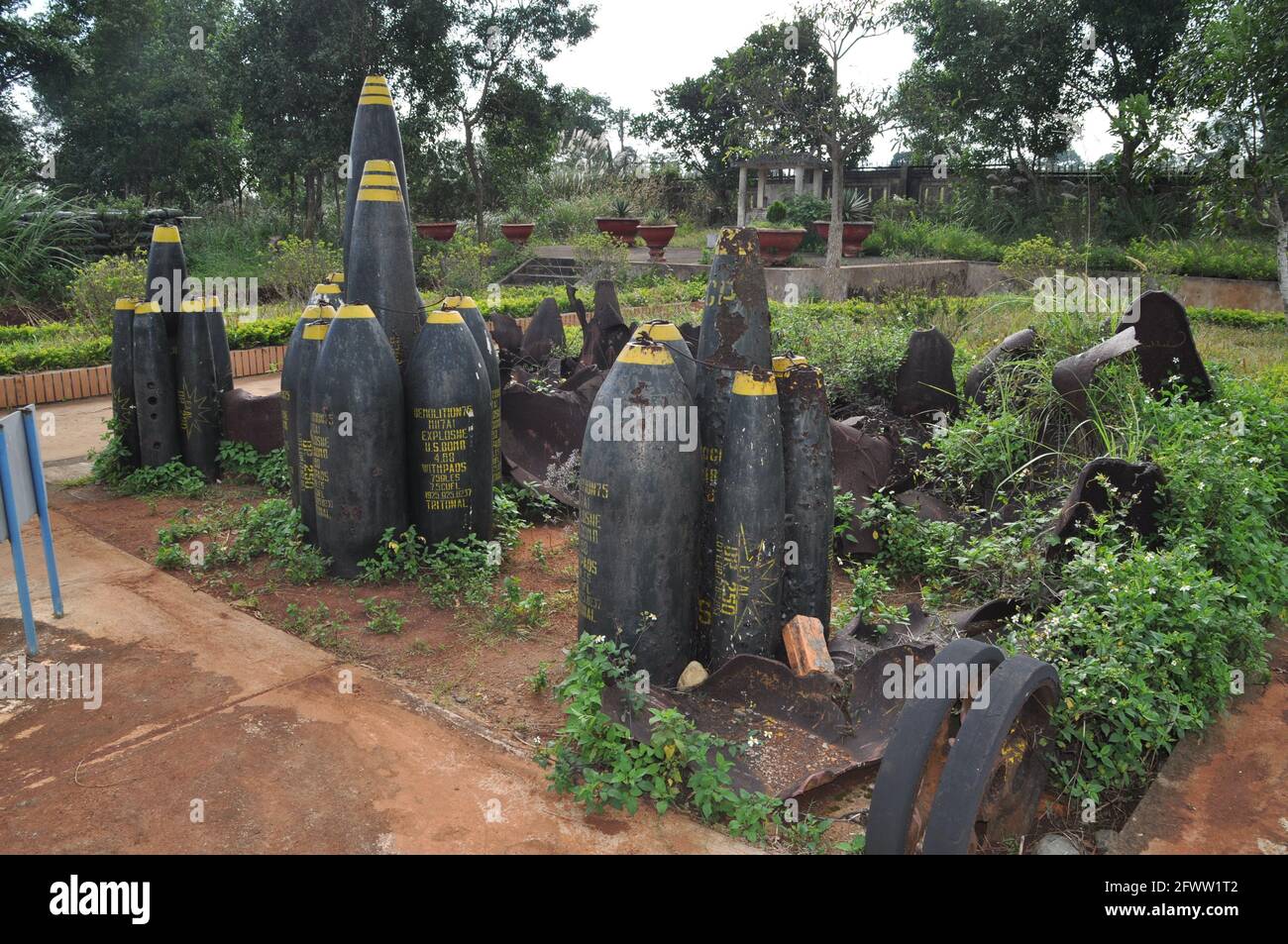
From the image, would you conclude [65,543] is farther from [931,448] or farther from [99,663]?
[931,448]

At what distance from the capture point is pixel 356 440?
4.82 metres

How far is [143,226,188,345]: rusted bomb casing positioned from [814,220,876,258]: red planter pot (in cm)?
1306

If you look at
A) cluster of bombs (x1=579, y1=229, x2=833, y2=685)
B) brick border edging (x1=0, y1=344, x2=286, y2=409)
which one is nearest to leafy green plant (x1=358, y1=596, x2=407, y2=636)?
cluster of bombs (x1=579, y1=229, x2=833, y2=685)

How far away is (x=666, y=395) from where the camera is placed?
3676mm

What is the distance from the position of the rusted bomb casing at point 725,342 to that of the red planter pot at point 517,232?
14987mm

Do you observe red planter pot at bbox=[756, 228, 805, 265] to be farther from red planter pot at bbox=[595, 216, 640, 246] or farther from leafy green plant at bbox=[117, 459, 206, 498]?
leafy green plant at bbox=[117, 459, 206, 498]

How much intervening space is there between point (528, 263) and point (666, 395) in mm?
14402

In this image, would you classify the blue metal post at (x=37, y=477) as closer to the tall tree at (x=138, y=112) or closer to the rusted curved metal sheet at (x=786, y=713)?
the rusted curved metal sheet at (x=786, y=713)

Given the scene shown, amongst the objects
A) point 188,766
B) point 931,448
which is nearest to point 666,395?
point 188,766

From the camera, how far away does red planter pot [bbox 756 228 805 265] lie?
55.2 ft

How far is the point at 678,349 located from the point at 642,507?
792 millimetres
